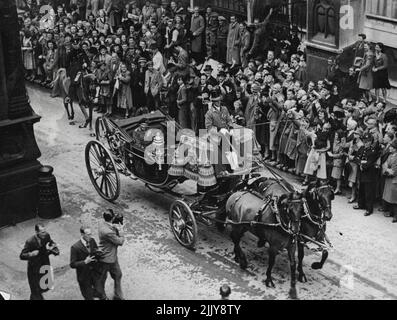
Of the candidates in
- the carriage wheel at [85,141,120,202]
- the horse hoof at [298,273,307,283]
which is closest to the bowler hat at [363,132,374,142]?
the horse hoof at [298,273,307,283]

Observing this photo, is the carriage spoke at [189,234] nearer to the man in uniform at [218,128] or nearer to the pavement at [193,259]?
the pavement at [193,259]

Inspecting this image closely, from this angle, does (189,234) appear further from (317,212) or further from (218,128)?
(317,212)

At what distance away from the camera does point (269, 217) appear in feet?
39.2

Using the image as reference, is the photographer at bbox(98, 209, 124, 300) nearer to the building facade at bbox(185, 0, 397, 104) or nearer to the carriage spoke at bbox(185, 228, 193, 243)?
the carriage spoke at bbox(185, 228, 193, 243)

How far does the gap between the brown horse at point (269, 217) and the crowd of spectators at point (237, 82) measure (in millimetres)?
2458

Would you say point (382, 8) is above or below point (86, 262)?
above

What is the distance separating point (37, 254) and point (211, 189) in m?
3.36

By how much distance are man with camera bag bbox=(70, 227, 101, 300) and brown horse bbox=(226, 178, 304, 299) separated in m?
2.48

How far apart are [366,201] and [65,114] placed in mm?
9296

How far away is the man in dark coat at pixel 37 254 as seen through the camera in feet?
36.8

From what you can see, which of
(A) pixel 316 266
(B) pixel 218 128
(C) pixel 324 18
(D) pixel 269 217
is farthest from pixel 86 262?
(C) pixel 324 18

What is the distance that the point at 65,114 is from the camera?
20656mm

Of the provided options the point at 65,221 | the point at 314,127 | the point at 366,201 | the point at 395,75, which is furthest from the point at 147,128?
the point at 395,75
